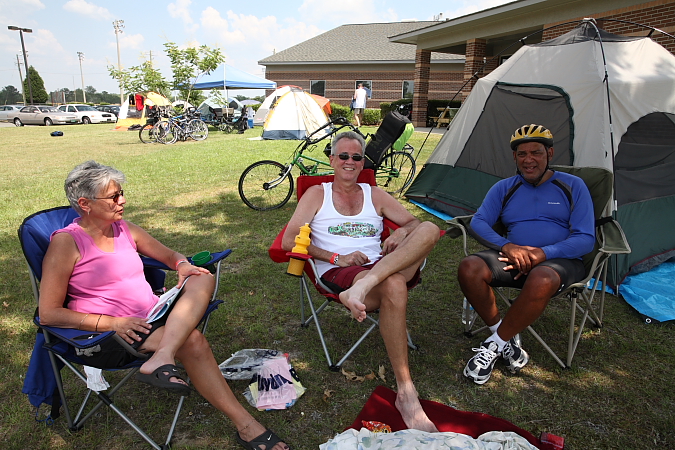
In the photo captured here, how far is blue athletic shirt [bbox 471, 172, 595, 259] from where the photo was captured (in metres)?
2.59

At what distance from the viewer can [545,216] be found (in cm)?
275

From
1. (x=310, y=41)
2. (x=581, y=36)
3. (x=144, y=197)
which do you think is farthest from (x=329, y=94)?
(x=581, y=36)

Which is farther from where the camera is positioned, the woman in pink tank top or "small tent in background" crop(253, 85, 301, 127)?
"small tent in background" crop(253, 85, 301, 127)

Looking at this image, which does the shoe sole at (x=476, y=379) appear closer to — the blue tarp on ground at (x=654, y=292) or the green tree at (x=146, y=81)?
the blue tarp on ground at (x=654, y=292)

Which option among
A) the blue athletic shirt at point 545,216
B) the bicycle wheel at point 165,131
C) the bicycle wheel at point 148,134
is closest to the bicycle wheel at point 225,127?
the bicycle wheel at point 148,134

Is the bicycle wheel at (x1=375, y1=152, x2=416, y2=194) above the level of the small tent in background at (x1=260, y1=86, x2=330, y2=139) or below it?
below

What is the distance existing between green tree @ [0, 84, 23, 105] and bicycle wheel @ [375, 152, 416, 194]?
175 feet

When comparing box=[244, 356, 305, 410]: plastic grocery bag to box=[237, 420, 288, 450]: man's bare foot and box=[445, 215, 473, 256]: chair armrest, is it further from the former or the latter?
box=[445, 215, 473, 256]: chair armrest

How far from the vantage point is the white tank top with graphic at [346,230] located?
276 centimetres

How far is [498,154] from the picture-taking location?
4672 mm

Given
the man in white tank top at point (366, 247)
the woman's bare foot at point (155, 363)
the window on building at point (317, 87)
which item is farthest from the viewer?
Result: the window on building at point (317, 87)

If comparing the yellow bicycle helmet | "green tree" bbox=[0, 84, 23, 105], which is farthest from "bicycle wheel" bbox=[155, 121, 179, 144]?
"green tree" bbox=[0, 84, 23, 105]

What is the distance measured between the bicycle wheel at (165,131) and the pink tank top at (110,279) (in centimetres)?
1164

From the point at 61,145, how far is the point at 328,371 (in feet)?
45.5
